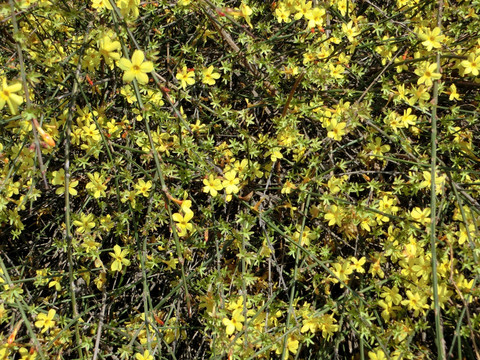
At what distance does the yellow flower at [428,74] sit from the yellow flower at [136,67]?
1.31 metres

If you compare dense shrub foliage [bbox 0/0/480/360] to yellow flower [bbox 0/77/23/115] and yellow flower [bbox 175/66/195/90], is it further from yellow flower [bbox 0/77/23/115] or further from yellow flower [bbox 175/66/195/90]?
yellow flower [bbox 0/77/23/115]

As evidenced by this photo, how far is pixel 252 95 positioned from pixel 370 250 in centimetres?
110

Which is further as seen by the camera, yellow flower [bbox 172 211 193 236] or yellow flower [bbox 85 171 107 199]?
yellow flower [bbox 85 171 107 199]

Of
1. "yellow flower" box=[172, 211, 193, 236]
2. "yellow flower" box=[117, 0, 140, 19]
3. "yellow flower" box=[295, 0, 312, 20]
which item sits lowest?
"yellow flower" box=[172, 211, 193, 236]

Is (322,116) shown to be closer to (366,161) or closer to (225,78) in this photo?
(366,161)

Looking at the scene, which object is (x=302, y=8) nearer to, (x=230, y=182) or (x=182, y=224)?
(x=230, y=182)

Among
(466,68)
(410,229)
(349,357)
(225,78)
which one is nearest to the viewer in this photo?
(410,229)

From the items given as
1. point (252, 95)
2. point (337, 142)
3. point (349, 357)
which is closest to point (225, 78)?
point (252, 95)

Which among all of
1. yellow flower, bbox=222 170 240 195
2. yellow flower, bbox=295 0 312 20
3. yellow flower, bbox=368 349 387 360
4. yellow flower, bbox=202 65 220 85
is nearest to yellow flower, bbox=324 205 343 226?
yellow flower, bbox=222 170 240 195

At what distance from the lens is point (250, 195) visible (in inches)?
84.4

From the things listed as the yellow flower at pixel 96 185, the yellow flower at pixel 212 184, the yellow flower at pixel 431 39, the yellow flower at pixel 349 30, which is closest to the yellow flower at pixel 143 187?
the yellow flower at pixel 96 185

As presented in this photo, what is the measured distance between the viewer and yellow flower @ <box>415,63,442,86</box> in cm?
208

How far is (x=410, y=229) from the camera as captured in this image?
1983 millimetres

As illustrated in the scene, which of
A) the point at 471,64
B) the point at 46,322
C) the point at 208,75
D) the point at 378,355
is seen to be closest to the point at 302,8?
the point at 208,75
